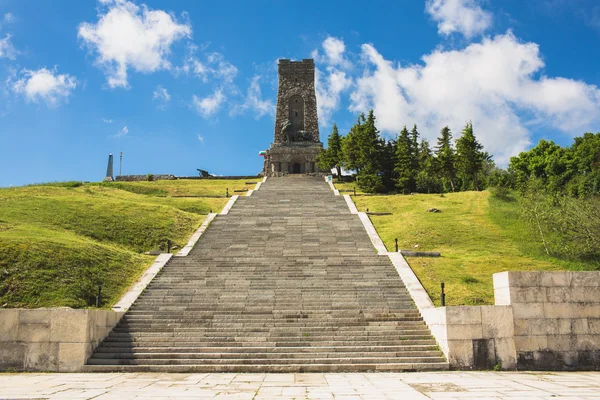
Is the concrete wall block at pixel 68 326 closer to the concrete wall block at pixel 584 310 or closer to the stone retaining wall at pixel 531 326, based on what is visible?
the stone retaining wall at pixel 531 326

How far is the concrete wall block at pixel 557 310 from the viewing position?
12625 mm

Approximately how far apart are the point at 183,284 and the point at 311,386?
8.92 m

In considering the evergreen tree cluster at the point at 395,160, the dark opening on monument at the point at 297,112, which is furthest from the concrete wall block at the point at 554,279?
the dark opening on monument at the point at 297,112

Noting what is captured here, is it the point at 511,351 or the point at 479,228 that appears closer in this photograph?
the point at 511,351

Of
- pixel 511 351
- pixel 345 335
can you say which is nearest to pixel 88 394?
pixel 345 335

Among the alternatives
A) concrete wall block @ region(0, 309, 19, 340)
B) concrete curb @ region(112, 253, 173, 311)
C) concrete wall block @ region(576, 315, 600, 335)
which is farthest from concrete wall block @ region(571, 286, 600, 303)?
concrete wall block @ region(0, 309, 19, 340)

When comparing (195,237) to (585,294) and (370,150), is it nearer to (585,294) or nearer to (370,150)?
(585,294)

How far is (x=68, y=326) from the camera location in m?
12.1

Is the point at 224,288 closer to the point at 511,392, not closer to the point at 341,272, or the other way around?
the point at 341,272

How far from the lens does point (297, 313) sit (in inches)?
584

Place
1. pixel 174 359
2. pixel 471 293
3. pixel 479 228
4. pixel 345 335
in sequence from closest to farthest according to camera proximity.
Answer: pixel 174 359, pixel 345 335, pixel 471 293, pixel 479 228

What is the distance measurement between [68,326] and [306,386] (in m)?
6.41

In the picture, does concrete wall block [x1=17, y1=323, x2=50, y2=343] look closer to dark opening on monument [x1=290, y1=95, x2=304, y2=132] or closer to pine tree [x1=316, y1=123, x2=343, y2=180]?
pine tree [x1=316, y1=123, x2=343, y2=180]

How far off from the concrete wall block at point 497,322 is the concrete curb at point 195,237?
41.9ft
